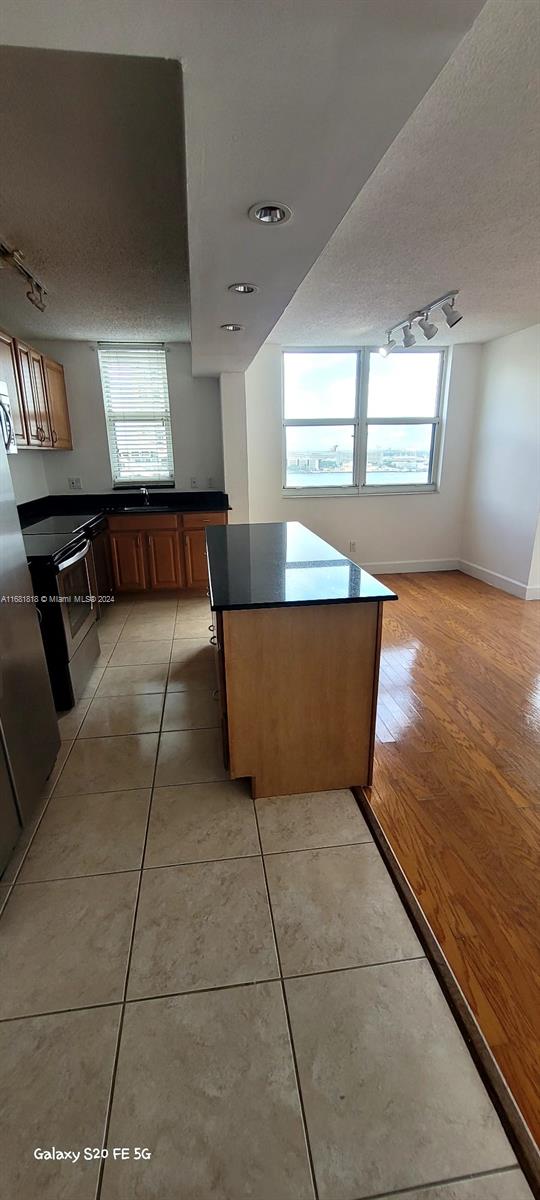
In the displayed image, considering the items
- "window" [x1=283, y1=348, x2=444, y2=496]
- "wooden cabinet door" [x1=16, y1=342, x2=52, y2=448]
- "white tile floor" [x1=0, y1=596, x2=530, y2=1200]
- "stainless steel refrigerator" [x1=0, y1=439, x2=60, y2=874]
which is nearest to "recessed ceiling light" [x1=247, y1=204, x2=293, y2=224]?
"stainless steel refrigerator" [x1=0, y1=439, x2=60, y2=874]

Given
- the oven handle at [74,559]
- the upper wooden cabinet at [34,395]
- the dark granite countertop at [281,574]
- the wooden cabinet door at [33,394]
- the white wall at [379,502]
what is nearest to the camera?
the dark granite countertop at [281,574]

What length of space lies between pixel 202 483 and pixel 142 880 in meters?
4.14

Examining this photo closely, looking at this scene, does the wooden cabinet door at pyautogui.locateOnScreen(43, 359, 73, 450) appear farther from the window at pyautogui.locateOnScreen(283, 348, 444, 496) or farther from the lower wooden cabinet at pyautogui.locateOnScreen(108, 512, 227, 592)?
the window at pyautogui.locateOnScreen(283, 348, 444, 496)

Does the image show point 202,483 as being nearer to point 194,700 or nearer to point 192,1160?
point 194,700

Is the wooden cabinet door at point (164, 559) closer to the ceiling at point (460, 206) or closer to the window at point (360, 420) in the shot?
the window at point (360, 420)

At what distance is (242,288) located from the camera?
7.20 ft

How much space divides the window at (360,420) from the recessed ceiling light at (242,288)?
2.77 m

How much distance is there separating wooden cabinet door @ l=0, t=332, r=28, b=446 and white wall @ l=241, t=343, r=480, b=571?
7.20 ft

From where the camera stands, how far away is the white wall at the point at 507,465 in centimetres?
433

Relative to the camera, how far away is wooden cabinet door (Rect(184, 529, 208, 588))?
4520mm

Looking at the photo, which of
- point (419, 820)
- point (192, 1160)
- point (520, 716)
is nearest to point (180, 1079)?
point (192, 1160)

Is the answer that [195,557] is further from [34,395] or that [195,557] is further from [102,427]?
[34,395]

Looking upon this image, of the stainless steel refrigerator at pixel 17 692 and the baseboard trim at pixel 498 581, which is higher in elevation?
the stainless steel refrigerator at pixel 17 692

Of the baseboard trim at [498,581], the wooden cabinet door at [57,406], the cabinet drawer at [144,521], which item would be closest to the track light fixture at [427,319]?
the baseboard trim at [498,581]
